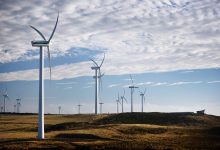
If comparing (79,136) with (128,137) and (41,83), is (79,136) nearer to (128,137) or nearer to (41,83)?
(128,137)

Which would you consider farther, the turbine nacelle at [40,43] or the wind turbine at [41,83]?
the turbine nacelle at [40,43]

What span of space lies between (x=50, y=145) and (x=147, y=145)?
44.7 ft

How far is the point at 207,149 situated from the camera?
167ft

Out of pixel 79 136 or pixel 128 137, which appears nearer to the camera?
pixel 128 137

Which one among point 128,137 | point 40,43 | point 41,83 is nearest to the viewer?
point 41,83

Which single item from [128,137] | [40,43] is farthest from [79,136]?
[40,43]

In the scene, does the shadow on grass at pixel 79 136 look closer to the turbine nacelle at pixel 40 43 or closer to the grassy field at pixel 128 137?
the grassy field at pixel 128 137

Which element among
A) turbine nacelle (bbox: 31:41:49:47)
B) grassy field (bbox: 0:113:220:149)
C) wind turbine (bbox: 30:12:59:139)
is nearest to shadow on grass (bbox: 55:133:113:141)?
grassy field (bbox: 0:113:220:149)

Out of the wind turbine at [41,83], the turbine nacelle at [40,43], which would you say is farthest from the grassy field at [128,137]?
the turbine nacelle at [40,43]

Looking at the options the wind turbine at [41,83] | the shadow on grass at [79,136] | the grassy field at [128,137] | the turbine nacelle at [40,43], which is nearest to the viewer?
the grassy field at [128,137]

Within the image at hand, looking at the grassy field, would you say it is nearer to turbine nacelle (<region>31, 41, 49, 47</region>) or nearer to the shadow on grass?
the shadow on grass

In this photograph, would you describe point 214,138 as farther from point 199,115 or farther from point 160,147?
point 199,115

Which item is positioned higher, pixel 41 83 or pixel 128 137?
pixel 41 83

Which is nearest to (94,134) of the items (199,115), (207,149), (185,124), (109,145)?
(109,145)
